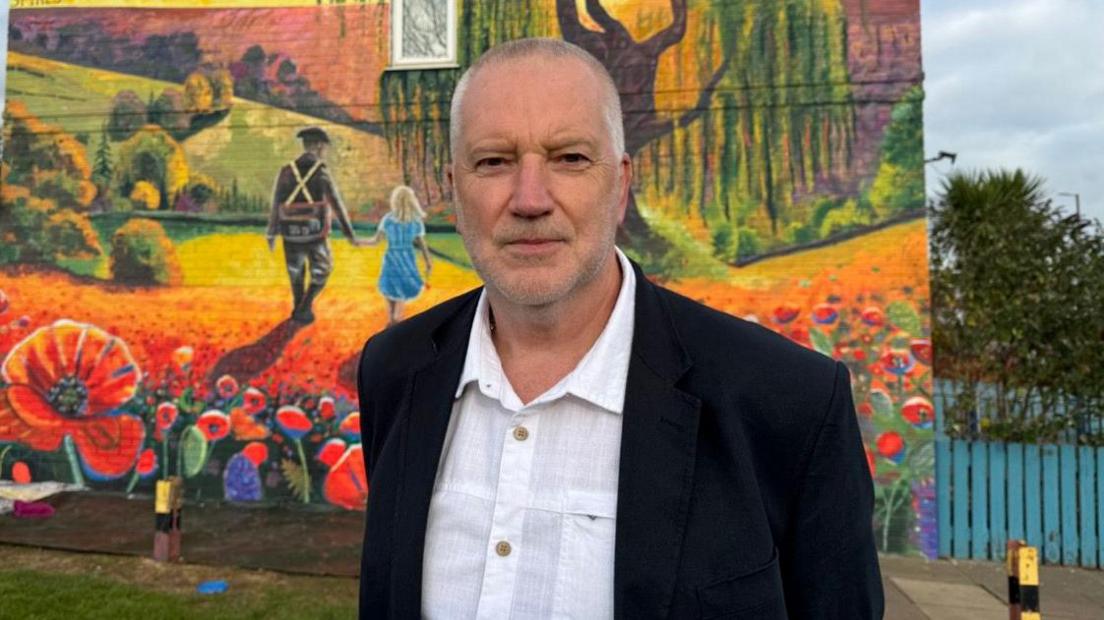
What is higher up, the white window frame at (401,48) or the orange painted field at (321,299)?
the white window frame at (401,48)

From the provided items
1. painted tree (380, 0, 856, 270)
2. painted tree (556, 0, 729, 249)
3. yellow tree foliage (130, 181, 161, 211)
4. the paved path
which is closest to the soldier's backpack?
yellow tree foliage (130, 181, 161, 211)

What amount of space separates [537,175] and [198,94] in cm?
872

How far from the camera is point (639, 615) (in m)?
1.40

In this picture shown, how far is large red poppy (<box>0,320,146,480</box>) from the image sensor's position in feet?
28.7

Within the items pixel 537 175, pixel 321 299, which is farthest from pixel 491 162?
pixel 321 299

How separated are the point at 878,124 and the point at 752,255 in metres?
1.85

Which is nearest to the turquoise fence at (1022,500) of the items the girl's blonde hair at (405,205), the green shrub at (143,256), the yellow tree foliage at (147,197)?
the girl's blonde hair at (405,205)

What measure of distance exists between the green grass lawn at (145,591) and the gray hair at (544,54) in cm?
463

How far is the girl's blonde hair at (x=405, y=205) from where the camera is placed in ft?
27.7

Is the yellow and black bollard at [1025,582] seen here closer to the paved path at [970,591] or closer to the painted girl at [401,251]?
the paved path at [970,591]

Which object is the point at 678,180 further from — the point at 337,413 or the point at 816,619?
the point at 816,619

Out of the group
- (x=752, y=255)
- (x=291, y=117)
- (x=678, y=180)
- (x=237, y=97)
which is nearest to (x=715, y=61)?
(x=678, y=180)

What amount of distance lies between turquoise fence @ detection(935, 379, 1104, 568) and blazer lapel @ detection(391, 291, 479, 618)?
7191 millimetres

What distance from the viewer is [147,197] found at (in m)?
8.94
